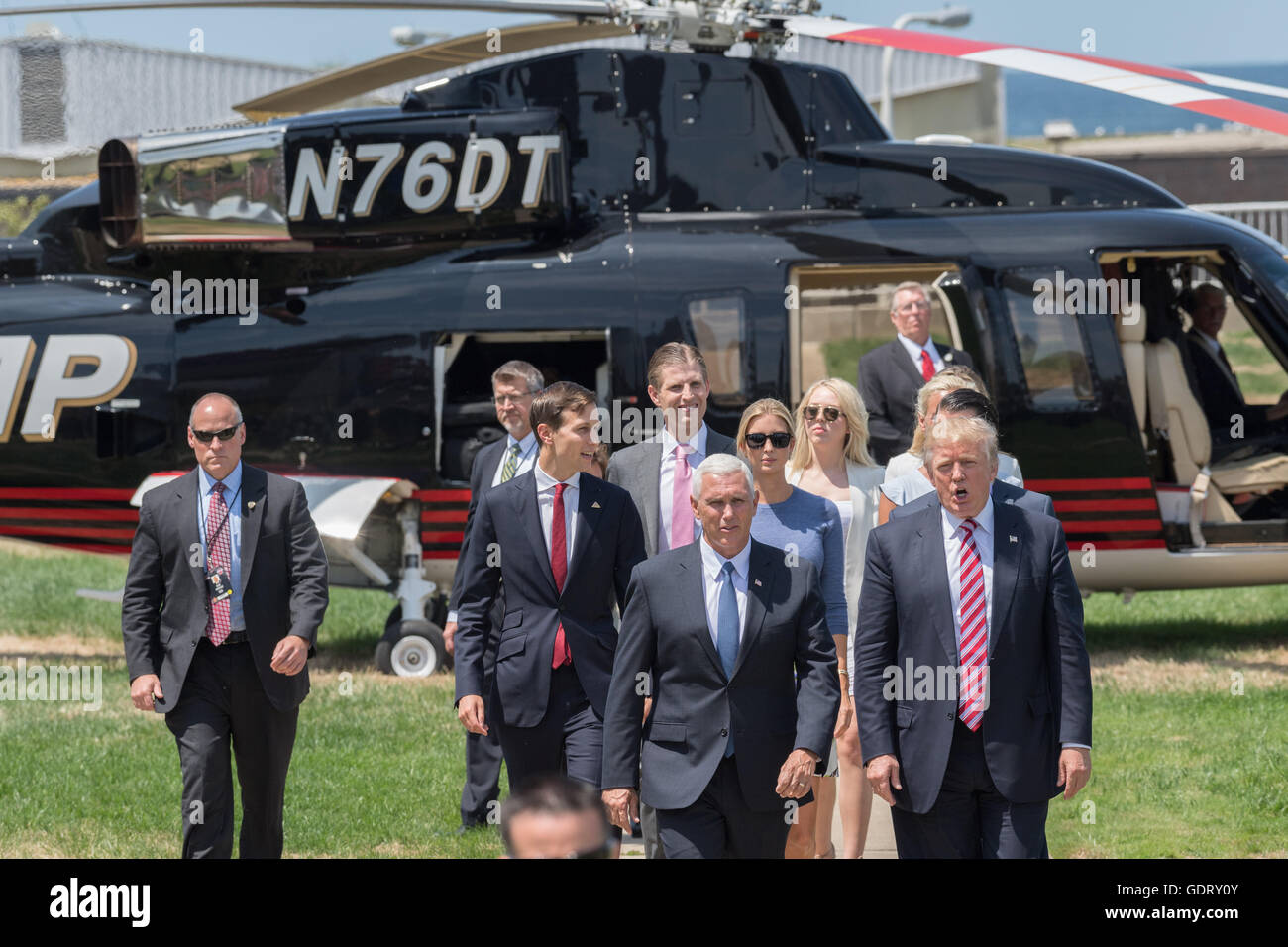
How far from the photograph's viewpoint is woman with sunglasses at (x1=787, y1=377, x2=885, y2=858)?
661 centimetres

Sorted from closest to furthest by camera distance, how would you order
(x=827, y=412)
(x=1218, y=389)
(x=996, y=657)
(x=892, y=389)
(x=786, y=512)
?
(x=996, y=657) < (x=786, y=512) < (x=827, y=412) < (x=892, y=389) < (x=1218, y=389)

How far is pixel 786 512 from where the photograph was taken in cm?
598

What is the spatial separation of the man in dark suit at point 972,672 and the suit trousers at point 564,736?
4.12 ft

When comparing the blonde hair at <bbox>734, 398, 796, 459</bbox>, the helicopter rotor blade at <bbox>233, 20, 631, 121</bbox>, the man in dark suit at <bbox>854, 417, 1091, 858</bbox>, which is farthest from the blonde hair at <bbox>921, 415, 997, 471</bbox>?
the helicopter rotor blade at <bbox>233, 20, 631, 121</bbox>

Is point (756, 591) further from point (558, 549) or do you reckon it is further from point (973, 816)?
point (558, 549)

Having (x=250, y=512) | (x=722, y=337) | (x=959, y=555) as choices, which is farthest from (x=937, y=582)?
(x=722, y=337)

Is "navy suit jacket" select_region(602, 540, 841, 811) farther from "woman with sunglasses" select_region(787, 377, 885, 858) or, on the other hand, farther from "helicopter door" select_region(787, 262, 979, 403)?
"helicopter door" select_region(787, 262, 979, 403)

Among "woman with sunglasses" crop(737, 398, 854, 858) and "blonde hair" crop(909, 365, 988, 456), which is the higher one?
"blonde hair" crop(909, 365, 988, 456)

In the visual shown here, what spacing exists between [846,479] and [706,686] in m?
1.89

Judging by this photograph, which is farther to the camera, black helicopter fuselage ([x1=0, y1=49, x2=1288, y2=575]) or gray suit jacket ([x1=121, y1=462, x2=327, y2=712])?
black helicopter fuselage ([x1=0, y1=49, x2=1288, y2=575])

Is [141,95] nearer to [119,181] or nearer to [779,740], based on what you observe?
[119,181]

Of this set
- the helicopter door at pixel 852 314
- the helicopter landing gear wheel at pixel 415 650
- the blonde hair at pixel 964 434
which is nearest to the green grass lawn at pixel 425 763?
the helicopter landing gear wheel at pixel 415 650

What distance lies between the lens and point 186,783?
19.8 feet

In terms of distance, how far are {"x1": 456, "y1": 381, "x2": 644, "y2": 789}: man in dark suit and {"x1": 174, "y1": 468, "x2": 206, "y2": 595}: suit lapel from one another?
3.46 feet
